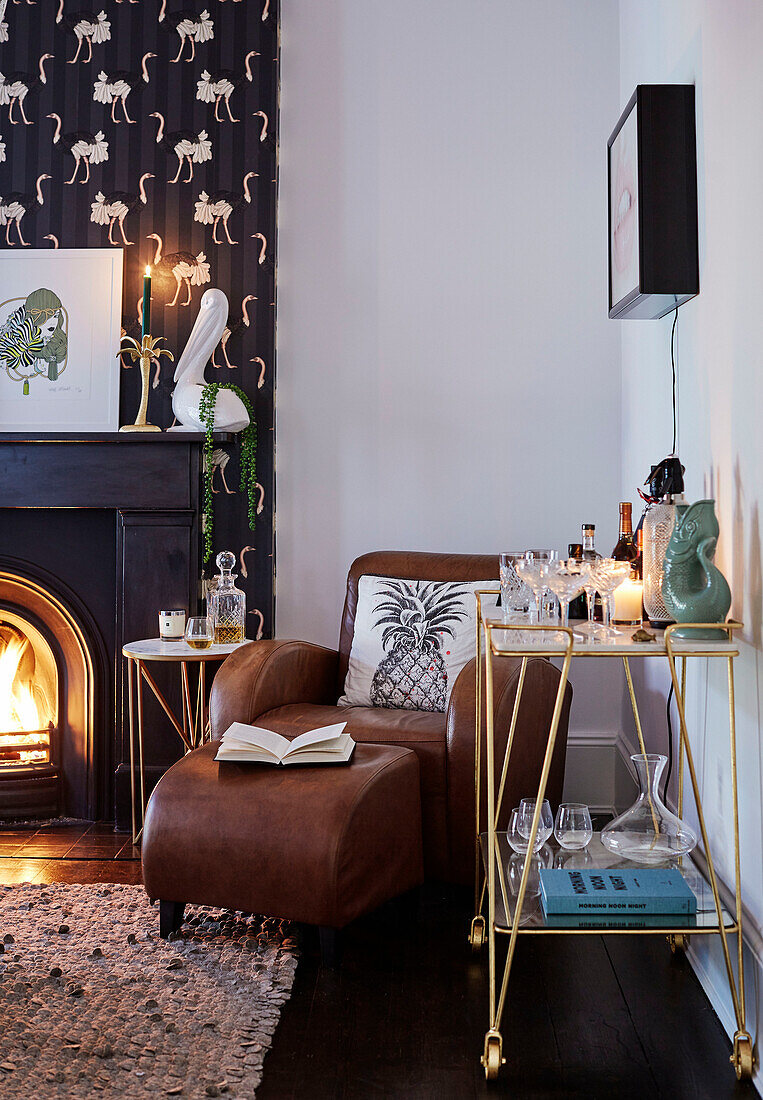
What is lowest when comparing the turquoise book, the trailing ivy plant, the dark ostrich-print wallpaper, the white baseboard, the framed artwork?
the white baseboard

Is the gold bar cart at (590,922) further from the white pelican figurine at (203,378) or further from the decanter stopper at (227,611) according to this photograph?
the white pelican figurine at (203,378)

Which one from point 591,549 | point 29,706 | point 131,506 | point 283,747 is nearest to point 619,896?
point 591,549

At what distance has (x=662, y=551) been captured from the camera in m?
2.04

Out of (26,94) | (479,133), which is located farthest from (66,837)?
(479,133)

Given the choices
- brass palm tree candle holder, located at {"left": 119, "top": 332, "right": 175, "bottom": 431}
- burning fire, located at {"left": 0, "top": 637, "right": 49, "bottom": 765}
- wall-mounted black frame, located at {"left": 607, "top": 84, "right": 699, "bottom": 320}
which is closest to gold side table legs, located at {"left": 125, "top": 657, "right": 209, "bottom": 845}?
burning fire, located at {"left": 0, "top": 637, "right": 49, "bottom": 765}

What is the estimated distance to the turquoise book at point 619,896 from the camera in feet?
5.90

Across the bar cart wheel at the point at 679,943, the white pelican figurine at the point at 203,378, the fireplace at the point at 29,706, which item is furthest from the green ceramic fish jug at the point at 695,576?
the fireplace at the point at 29,706

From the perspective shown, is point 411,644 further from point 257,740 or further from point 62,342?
point 62,342

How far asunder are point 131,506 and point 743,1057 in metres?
2.39

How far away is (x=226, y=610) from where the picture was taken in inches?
123

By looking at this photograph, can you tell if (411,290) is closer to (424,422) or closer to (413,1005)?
(424,422)

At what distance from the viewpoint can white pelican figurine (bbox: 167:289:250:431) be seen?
3266 millimetres

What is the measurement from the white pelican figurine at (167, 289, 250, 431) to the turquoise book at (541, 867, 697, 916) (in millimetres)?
1953

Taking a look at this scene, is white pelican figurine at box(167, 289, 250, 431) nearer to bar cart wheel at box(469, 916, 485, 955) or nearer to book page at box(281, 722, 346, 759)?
book page at box(281, 722, 346, 759)
